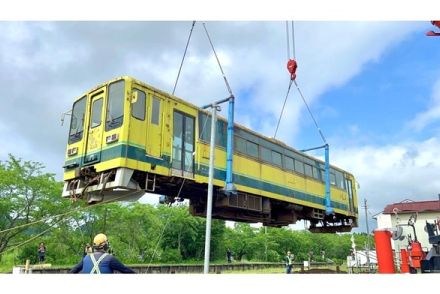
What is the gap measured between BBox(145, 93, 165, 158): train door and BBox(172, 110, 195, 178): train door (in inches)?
16.9

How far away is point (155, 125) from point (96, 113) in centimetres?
159

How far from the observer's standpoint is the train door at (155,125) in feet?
29.6

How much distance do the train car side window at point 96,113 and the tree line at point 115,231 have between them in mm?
2207

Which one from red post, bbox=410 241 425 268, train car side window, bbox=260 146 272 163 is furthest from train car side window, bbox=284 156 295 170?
red post, bbox=410 241 425 268

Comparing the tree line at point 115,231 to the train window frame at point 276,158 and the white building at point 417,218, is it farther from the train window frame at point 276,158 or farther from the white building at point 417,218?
the white building at point 417,218

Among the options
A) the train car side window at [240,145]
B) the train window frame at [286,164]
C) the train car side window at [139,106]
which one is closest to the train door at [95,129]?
the train car side window at [139,106]

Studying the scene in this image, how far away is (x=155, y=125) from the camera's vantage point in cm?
920

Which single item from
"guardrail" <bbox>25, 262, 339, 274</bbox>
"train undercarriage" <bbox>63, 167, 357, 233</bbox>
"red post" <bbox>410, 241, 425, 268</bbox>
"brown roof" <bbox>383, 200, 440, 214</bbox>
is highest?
"brown roof" <bbox>383, 200, 440, 214</bbox>

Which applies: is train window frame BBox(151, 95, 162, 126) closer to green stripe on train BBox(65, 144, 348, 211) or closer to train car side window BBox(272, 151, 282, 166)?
green stripe on train BBox(65, 144, 348, 211)

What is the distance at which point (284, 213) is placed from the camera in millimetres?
14680

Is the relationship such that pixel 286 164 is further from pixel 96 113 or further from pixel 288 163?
pixel 96 113

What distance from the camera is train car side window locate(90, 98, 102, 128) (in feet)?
31.3
